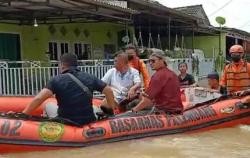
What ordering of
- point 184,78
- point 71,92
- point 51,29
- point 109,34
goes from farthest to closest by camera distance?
point 109,34, point 51,29, point 184,78, point 71,92

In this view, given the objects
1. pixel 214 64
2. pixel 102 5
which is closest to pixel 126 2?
pixel 102 5

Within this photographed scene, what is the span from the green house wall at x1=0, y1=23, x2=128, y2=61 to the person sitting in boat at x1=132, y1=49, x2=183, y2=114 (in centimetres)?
898

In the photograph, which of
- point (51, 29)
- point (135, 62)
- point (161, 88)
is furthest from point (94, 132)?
point (51, 29)

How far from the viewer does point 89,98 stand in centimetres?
741

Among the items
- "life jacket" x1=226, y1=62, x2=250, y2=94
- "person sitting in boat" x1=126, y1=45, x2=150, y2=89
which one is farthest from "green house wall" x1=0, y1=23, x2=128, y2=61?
"life jacket" x1=226, y1=62, x2=250, y2=94

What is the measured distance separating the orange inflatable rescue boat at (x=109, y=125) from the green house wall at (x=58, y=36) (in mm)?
7860

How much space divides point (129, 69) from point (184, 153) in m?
2.64

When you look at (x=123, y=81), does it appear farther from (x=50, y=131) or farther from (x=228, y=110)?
(x=50, y=131)

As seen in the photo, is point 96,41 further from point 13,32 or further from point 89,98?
point 89,98

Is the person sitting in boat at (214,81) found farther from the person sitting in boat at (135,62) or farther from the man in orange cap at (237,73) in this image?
the person sitting in boat at (135,62)

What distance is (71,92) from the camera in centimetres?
729

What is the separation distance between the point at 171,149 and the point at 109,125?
3.17 feet

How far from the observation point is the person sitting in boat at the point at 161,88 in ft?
26.4

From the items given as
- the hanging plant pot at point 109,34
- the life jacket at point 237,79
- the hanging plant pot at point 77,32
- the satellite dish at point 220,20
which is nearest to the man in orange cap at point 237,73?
the life jacket at point 237,79
